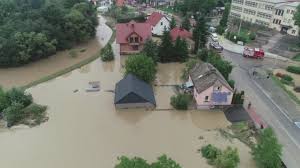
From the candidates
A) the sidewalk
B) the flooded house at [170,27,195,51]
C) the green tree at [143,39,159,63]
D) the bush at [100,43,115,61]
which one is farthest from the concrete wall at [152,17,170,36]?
the green tree at [143,39,159,63]

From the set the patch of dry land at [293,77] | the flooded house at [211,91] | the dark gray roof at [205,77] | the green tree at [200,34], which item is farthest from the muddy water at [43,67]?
the patch of dry land at [293,77]

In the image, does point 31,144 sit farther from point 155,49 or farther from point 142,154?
point 155,49

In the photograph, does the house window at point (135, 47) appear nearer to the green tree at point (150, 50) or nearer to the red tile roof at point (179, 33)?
the green tree at point (150, 50)

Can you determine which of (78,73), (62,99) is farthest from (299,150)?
(78,73)

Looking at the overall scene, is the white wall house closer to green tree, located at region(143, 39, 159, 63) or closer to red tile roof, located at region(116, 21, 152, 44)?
red tile roof, located at region(116, 21, 152, 44)

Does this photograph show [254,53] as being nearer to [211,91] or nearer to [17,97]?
[211,91]

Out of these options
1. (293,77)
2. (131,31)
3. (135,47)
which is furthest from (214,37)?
(293,77)
